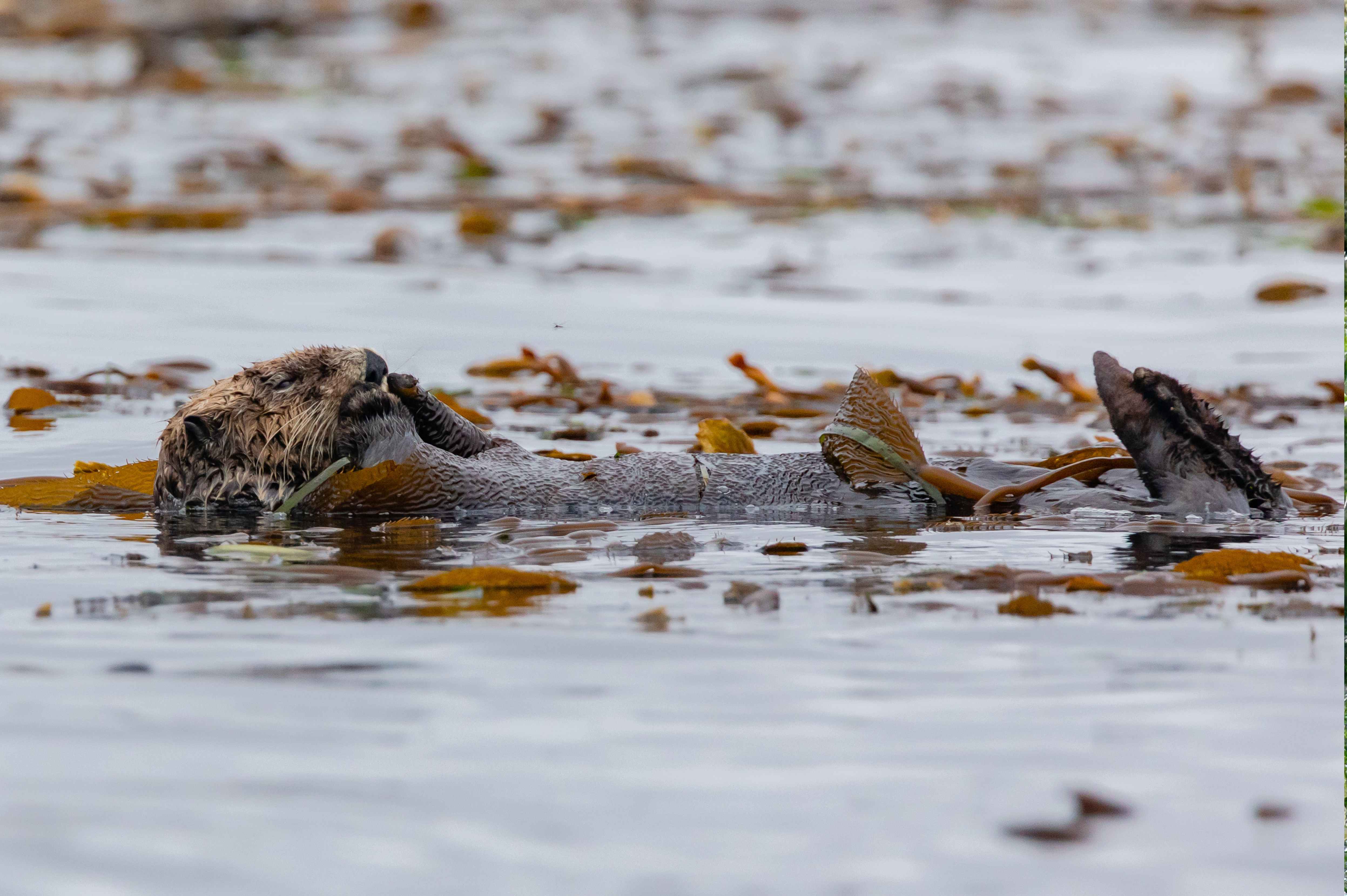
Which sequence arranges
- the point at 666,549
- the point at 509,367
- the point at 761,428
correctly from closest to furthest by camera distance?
the point at 666,549 → the point at 761,428 → the point at 509,367

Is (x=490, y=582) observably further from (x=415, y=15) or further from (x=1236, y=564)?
(x=415, y=15)

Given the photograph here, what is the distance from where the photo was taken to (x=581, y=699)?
9.19 feet

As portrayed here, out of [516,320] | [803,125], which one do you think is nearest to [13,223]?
[516,320]

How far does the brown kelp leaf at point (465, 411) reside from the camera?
19.2 ft

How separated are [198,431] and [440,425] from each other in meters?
0.67

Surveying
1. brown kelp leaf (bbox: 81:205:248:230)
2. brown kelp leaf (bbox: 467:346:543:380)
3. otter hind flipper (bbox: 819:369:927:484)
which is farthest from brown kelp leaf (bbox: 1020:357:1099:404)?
brown kelp leaf (bbox: 81:205:248:230)

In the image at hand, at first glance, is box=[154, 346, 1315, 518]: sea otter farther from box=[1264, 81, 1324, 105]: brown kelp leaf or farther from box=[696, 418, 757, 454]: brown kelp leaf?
box=[1264, 81, 1324, 105]: brown kelp leaf

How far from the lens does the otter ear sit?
4680 mm

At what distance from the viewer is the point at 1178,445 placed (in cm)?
429

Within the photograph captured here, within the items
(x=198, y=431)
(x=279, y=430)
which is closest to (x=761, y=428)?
(x=279, y=430)

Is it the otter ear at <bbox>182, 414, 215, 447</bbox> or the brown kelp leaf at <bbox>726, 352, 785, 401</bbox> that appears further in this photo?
the brown kelp leaf at <bbox>726, 352, 785, 401</bbox>

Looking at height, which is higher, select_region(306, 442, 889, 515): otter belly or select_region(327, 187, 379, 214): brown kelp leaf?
select_region(327, 187, 379, 214): brown kelp leaf

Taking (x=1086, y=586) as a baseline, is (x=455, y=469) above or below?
above

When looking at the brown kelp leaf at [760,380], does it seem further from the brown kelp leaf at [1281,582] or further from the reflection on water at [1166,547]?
the brown kelp leaf at [1281,582]
